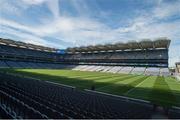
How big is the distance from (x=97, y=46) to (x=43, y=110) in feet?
194

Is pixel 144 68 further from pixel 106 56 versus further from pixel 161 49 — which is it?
pixel 106 56

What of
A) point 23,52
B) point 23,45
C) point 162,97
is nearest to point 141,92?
point 162,97

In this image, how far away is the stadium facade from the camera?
191 ft

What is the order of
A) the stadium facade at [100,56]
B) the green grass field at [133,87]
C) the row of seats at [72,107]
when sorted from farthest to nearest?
the stadium facade at [100,56]
the green grass field at [133,87]
the row of seats at [72,107]

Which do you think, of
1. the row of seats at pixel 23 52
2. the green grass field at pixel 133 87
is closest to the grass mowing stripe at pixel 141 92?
the green grass field at pixel 133 87

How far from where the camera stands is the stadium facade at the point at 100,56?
191ft

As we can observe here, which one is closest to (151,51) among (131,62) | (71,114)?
(131,62)

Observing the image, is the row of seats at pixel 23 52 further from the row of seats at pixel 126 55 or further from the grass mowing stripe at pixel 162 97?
the grass mowing stripe at pixel 162 97

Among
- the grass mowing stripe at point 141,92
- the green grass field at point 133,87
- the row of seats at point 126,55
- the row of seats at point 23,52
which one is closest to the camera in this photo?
the green grass field at point 133,87

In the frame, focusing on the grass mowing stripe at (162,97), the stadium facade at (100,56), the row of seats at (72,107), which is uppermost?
the stadium facade at (100,56)

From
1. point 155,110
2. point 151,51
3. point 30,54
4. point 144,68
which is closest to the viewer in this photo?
point 155,110

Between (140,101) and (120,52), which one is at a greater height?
(120,52)

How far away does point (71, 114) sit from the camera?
891 centimetres

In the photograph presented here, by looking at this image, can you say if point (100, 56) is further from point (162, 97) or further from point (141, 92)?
point (162, 97)
